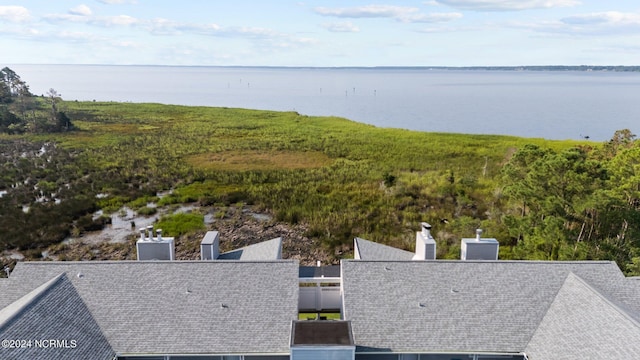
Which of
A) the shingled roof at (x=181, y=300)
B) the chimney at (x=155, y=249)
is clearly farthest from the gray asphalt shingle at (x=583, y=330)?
the chimney at (x=155, y=249)

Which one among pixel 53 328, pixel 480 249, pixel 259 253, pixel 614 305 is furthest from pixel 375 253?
pixel 53 328

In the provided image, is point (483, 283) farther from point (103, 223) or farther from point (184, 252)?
point (103, 223)

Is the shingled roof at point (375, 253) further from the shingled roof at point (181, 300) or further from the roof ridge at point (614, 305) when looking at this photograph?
the roof ridge at point (614, 305)

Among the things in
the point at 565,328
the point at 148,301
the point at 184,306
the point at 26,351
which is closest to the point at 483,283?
the point at 565,328

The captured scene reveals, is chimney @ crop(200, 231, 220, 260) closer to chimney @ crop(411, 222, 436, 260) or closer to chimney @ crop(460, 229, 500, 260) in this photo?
chimney @ crop(411, 222, 436, 260)

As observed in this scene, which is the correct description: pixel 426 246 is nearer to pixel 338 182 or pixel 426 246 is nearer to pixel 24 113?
pixel 338 182

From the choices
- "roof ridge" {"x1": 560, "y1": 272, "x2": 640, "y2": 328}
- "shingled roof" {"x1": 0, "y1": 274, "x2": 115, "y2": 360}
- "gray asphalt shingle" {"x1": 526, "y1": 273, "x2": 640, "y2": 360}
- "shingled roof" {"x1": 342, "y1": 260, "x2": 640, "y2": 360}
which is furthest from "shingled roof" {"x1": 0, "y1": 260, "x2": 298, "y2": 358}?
"roof ridge" {"x1": 560, "y1": 272, "x2": 640, "y2": 328}
